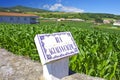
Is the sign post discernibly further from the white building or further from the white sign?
the white building

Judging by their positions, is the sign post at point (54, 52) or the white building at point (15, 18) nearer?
the sign post at point (54, 52)

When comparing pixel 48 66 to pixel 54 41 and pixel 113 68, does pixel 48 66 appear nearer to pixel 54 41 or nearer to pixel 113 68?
pixel 54 41

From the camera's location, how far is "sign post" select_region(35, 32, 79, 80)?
5.05 m

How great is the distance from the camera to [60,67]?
18.2 feet

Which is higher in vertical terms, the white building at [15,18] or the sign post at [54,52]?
the white building at [15,18]

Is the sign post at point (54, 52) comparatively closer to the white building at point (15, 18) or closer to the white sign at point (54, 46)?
the white sign at point (54, 46)

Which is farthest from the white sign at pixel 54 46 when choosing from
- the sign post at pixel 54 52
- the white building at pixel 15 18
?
the white building at pixel 15 18

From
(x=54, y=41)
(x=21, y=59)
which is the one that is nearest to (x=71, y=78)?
(x=54, y=41)

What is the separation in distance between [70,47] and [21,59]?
2.60m

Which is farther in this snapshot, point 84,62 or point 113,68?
point 84,62

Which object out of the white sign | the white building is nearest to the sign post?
the white sign

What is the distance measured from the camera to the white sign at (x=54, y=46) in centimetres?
503

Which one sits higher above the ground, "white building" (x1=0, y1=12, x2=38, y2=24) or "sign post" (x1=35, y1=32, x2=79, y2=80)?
"white building" (x1=0, y1=12, x2=38, y2=24)

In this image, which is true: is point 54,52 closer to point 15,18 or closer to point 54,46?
point 54,46
